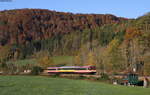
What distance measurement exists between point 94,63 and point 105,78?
809 inches

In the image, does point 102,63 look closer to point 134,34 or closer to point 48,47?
point 134,34

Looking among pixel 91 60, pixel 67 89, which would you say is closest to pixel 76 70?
pixel 91 60

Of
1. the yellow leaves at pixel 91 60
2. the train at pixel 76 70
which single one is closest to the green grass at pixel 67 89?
the train at pixel 76 70

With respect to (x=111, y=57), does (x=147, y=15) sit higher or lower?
higher

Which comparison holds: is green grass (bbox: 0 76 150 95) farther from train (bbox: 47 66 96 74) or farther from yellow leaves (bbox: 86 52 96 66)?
yellow leaves (bbox: 86 52 96 66)

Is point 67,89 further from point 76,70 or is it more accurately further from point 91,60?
point 91,60

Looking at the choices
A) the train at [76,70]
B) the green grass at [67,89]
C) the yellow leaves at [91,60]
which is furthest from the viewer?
the yellow leaves at [91,60]

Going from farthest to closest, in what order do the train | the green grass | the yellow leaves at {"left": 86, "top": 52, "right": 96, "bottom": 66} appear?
the yellow leaves at {"left": 86, "top": 52, "right": 96, "bottom": 66} → the train → the green grass

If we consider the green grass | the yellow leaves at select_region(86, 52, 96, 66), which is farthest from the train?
the green grass

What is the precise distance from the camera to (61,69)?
75000 mm

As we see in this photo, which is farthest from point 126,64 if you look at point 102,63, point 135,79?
point 135,79

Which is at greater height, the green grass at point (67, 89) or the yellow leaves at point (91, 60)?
the yellow leaves at point (91, 60)

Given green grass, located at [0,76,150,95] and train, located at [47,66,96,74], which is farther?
train, located at [47,66,96,74]

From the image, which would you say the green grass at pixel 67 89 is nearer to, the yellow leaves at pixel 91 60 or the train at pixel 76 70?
the train at pixel 76 70
